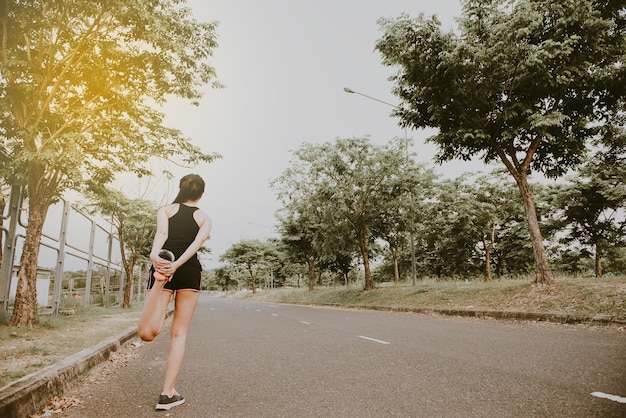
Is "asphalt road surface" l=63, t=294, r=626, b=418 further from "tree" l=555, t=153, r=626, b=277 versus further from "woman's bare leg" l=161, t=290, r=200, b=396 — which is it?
"tree" l=555, t=153, r=626, b=277

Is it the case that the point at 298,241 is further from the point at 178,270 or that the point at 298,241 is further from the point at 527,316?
the point at 178,270

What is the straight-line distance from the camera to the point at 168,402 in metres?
3.60

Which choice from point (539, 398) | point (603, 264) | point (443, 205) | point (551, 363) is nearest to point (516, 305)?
point (551, 363)

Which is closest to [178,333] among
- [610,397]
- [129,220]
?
[610,397]

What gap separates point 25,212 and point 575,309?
13922mm

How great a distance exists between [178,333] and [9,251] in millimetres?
8138

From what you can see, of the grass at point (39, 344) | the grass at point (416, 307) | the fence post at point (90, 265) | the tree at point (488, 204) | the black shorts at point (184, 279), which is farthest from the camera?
the tree at point (488, 204)

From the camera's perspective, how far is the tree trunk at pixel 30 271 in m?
8.85

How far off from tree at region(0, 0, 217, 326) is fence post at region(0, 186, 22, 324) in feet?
0.92

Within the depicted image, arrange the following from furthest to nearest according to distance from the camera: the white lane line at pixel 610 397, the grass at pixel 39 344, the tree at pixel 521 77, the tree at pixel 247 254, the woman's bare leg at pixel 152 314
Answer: the tree at pixel 247 254, the tree at pixel 521 77, the grass at pixel 39 344, the white lane line at pixel 610 397, the woman's bare leg at pixel 152 314

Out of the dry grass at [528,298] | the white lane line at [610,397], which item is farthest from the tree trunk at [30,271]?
the dry grass at [528,298]

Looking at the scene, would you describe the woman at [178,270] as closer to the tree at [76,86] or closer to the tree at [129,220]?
the tree at [76,86]

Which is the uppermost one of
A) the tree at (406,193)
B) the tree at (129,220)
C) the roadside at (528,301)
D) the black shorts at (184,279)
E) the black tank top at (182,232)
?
the tree at (406,193)

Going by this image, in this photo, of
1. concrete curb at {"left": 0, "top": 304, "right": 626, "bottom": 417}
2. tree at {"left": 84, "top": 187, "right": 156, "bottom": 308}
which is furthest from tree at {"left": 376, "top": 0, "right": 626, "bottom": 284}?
tree at {"left": 84, "top": 187, "right": 156, "bottom": 308}
